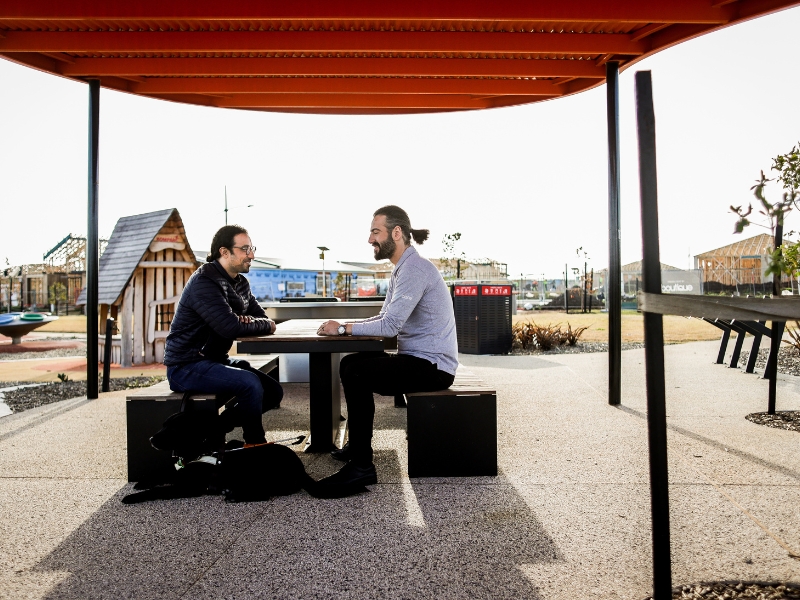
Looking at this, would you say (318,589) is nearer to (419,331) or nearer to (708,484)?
(419,331)

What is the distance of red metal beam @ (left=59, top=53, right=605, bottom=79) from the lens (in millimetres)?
6148

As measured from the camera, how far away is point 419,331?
376 cm

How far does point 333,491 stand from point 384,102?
5424 mm

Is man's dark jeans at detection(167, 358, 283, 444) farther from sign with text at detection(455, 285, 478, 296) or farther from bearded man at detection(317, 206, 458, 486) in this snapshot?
sign with text at detection(455, 285, 478, 296)

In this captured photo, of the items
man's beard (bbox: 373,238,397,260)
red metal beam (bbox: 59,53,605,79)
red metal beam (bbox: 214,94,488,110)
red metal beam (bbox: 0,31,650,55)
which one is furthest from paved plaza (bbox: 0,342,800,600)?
red metal beam (bbox: 214,94,488,110)

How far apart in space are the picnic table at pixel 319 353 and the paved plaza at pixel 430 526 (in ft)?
0.83

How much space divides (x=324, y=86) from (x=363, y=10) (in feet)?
6.45

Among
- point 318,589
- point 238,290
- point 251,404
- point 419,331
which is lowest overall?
point 318,589

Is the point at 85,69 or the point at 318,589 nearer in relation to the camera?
the point at 318,589

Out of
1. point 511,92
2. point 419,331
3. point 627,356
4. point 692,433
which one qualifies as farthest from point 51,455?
point 627,356

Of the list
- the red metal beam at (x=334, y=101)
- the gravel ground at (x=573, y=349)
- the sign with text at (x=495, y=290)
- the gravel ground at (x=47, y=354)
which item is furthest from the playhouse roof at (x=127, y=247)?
the gravel ground at (x=573, y=349)

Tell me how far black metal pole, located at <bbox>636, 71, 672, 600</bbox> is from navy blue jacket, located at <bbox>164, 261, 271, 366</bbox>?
248 cm

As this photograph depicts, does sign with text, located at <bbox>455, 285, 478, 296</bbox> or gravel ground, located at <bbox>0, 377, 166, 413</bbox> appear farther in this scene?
sign with text, located at <bbox>455, 285, 478, 296</bbox>

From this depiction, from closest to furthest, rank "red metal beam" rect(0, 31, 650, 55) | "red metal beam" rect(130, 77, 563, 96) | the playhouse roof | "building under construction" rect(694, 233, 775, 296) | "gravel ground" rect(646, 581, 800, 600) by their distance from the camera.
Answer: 1. "gravel ground" rect(646, 581, 800, 600)
2. "red metal beam" rect(0, 31, 650, 55)
3. "red metal beam" rect(130, 77, 563, 96)
4. the playhouse roof
5. "building under construction" rect(694, 233, 775, 296)
